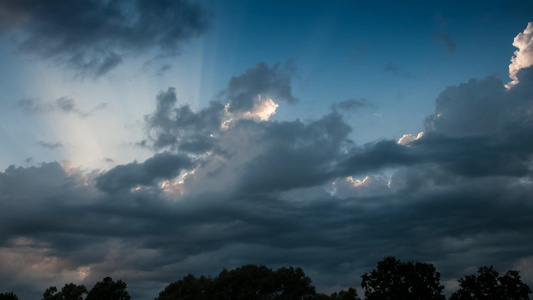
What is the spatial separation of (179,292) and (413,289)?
59.1 meters

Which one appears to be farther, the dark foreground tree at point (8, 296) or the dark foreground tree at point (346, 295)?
the dark foreground tree at point (8, 296)

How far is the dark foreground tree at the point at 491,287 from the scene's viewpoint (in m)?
73.4

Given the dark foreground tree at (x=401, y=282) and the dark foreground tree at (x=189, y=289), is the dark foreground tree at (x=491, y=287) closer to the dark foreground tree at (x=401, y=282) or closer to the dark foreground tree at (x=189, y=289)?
the dark foreground tree at (x=401, y=282)

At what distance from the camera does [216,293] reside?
3782 inches

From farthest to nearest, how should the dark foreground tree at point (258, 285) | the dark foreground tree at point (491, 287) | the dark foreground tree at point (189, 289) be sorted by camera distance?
1. the dark foreground tree at point (189, 289)
2. the dark foreground tree at point (258, 285)
3. the dark foreground tree at point (491, 287)

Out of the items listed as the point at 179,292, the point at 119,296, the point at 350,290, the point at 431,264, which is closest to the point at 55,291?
the point at 119,296

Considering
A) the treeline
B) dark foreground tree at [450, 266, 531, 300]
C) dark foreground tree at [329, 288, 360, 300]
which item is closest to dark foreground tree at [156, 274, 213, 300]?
the treeline

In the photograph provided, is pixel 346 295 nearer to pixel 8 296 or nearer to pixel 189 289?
pixel 189 289

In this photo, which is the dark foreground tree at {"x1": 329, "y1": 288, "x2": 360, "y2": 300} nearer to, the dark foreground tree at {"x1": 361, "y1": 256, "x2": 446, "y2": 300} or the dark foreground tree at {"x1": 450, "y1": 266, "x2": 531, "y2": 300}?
the dark foreground tree at {"x1": 361, "y1": 256, "x2": 446, "y2": 300}

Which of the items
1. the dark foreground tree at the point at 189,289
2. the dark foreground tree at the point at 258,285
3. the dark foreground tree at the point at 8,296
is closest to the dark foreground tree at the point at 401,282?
the dark foreground tree at the point at 258,285

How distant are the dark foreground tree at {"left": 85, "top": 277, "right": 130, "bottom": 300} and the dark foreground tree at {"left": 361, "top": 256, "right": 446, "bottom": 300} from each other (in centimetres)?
6434

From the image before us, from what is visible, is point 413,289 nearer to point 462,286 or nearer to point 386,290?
point 386,290

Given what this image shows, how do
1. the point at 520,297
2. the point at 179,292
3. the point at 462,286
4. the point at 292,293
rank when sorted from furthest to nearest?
1. the point at 179,292
2. the point at 292,293
3. the point at 462,286
4. the point at 520,297

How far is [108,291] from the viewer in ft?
345
